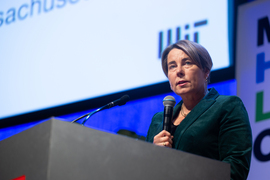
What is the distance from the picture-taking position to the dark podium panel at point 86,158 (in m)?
0.97

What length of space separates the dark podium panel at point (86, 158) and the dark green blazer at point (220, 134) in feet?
0.79

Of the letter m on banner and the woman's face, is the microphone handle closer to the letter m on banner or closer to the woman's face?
the woman's face

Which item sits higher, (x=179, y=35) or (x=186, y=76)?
(x=179, y=35)

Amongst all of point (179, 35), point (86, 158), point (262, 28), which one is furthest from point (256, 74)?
point (86, 158)

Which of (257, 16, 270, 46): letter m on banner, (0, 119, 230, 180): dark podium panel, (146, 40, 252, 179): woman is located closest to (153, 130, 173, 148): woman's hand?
(146, 40, 252, 179): woman

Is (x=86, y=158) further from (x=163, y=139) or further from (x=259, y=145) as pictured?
(x=259, y=145)

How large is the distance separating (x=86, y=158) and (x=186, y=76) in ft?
2.87

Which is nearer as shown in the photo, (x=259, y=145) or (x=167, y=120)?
(x=167, y=120)

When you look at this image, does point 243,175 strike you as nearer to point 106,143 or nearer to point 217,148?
point 217,148

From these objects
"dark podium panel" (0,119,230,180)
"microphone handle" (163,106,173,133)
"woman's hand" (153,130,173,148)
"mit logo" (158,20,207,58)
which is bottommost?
"dark podium panel" (0,119,230,180)

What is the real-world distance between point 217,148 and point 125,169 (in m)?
0.57

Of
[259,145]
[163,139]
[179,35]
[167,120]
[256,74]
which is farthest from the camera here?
[179,35]

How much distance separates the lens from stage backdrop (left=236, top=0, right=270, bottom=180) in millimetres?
2752

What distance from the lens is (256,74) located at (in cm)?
293
